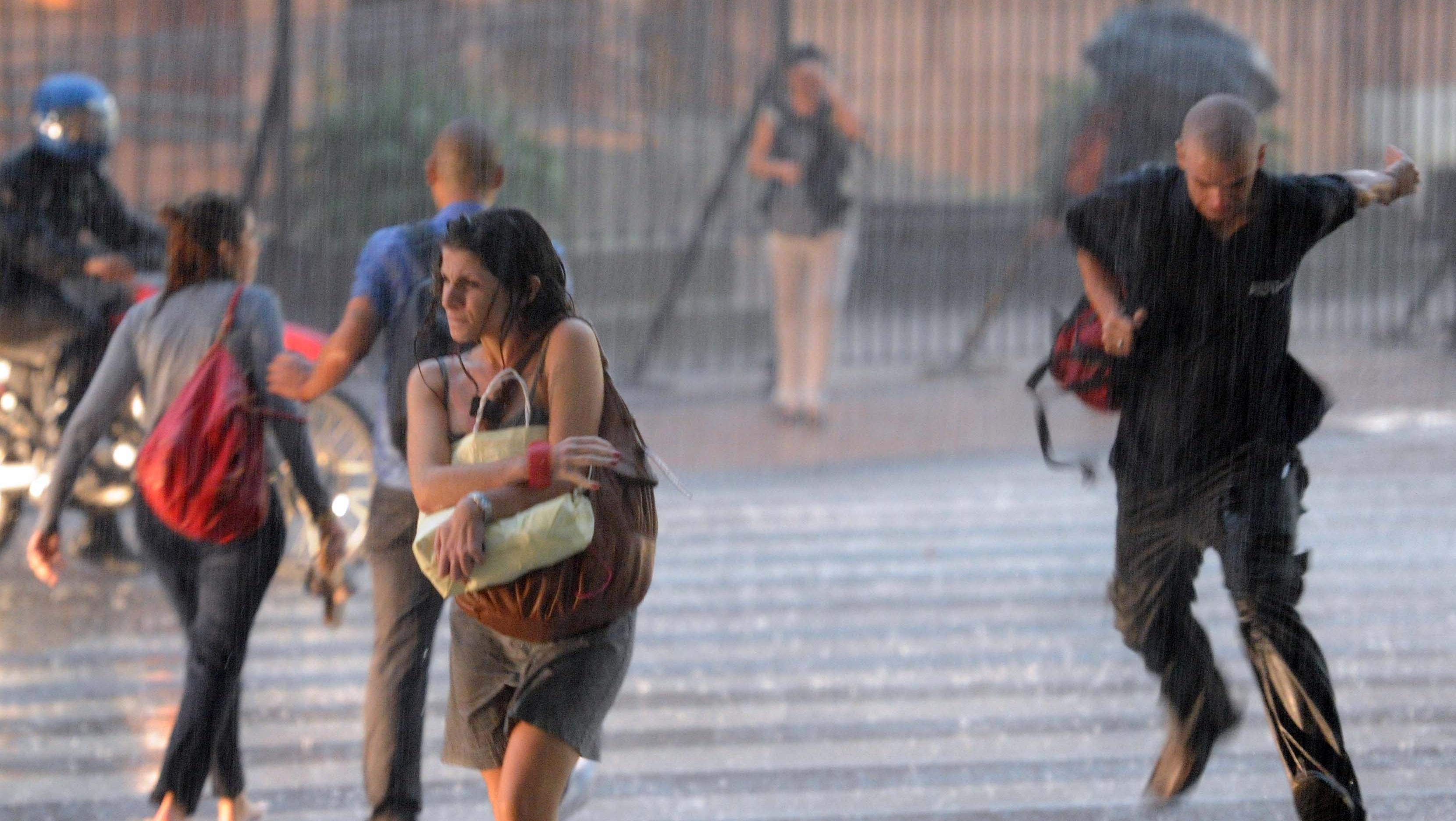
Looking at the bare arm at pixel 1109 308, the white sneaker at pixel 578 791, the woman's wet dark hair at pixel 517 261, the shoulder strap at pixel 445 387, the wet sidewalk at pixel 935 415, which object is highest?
the woman's wet dark hair at pixel 517 261

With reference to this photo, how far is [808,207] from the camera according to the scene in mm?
10984

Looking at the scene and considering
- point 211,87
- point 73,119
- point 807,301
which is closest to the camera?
point 73,119

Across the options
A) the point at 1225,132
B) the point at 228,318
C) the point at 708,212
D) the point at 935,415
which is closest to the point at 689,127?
the point at 708,212

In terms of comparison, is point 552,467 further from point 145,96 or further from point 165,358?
point 145,96

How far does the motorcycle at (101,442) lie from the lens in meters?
7.64

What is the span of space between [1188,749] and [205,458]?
247 centimetres

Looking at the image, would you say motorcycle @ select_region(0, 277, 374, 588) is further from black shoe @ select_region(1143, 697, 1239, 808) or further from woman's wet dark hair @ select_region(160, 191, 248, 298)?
black shoe @ select_region(1143, 697, 1239, 808)

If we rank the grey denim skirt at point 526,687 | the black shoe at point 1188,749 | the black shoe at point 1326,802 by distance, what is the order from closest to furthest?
the grey denim skirt at point 526,687 < the black shoe at point 1326,802 < the black shoe at point 1188,749

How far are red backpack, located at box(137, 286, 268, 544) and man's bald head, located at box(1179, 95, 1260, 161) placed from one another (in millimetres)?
2319

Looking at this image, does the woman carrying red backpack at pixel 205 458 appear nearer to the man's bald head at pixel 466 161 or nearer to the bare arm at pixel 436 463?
the man's bald head at pixel 466 161

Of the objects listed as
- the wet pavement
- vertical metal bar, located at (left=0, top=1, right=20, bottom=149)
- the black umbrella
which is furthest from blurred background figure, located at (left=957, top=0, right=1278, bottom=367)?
vertical metal bar, located at (left=0, top=1, right=20, bottom=149)

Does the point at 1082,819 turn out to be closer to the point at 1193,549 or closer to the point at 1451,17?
the point at 1193,549

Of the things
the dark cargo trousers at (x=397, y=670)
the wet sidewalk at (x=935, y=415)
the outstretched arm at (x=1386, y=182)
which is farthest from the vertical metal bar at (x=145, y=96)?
the outstretched arm at (x=1386, y=182)

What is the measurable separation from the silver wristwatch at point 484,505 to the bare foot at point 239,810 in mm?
1774
